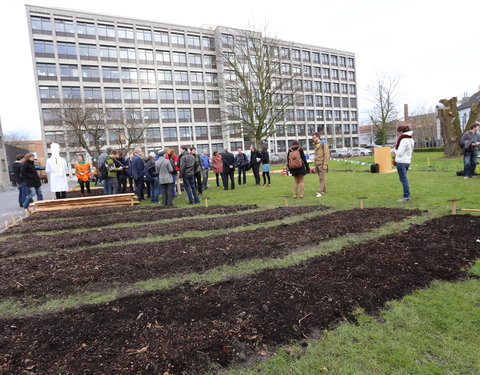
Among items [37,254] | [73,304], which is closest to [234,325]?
[73,304]

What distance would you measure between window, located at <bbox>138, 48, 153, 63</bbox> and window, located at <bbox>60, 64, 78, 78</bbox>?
1148 cm

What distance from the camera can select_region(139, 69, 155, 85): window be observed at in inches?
2194

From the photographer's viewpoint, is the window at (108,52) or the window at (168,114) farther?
the window at (168,114)

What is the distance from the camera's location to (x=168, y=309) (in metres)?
3.02

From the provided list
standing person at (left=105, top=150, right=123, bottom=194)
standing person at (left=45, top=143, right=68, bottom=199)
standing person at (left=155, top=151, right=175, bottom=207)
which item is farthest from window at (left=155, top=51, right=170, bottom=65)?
standing person at (left=155, top=151, right=175, bottom=207)

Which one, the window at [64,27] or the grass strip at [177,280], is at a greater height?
the window at [64,27]

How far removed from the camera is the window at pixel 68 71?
163ft

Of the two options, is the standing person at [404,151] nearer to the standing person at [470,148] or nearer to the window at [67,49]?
the standing person at [470,148]

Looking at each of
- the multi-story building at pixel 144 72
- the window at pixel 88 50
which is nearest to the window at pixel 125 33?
the multi-story building at pixel 144 72

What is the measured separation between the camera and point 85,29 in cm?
5166

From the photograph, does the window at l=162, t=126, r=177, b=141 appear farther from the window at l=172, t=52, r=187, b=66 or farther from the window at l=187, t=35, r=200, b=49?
the window at l=187, t=35, r=200, b=49

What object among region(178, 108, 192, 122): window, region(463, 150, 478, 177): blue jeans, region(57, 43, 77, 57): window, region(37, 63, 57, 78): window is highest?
region(57, 43, 77, 57): window

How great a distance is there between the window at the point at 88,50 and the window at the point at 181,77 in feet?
48.6

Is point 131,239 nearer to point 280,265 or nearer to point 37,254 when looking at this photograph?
point 37,254
